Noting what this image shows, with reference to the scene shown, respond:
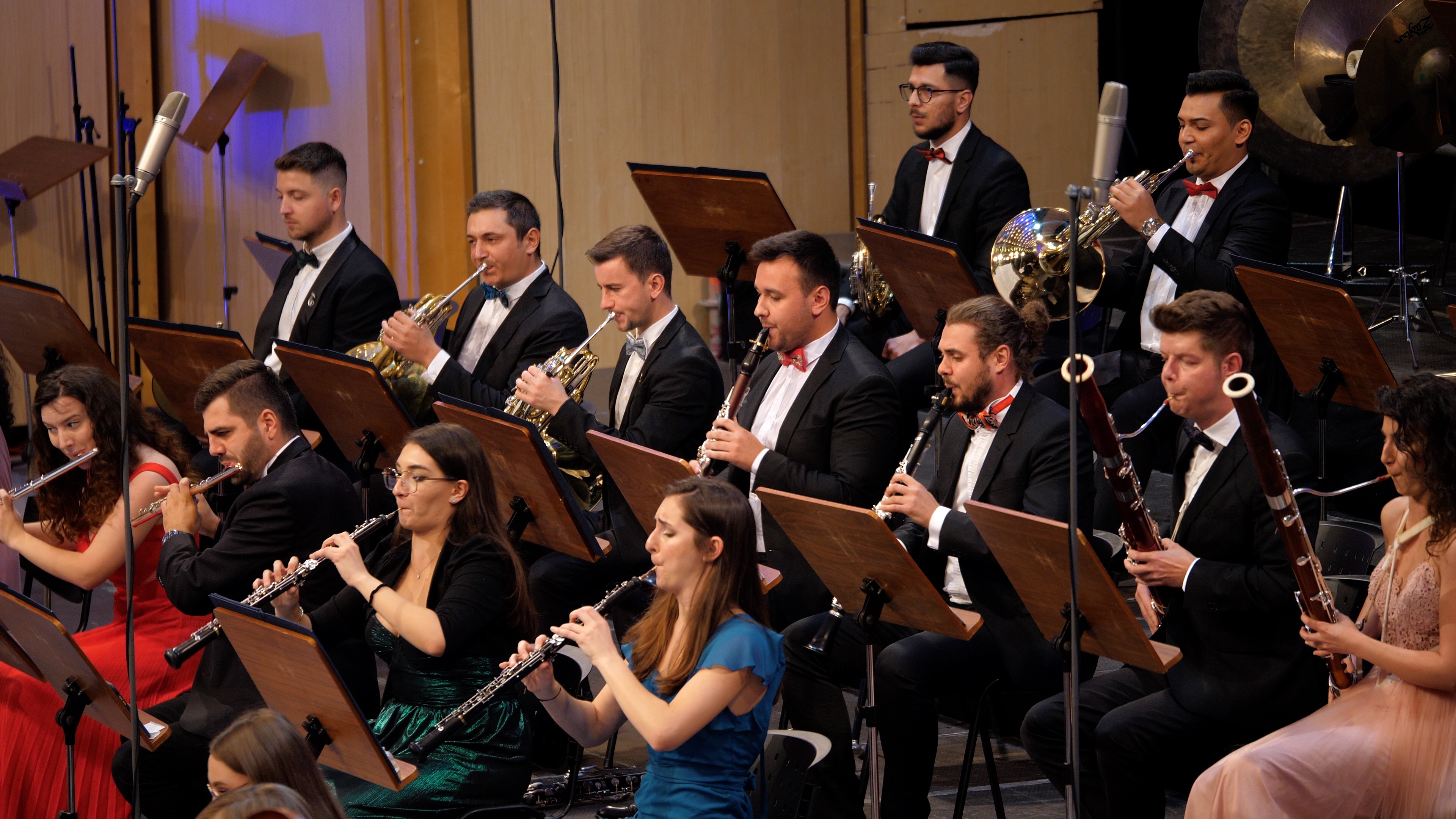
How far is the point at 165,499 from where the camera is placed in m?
4.08

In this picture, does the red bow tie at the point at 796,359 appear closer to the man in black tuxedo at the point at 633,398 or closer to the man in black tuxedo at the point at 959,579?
the man in black tuxedo at the point at 633,398

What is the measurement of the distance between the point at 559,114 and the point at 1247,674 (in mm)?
4783

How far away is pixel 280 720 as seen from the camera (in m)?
2.47

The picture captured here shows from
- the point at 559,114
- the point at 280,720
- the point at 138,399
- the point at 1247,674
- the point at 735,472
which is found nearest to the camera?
the point at 280,720

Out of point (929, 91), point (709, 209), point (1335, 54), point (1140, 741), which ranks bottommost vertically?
point (1140, 741)

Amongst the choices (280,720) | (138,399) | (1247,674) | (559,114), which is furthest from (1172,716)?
(559,114)

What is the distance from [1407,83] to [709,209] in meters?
2.53

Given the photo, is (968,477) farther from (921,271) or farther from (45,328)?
(45,328)

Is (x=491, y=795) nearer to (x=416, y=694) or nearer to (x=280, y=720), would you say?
(x=416, y=694)

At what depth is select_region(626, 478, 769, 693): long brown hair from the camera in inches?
117

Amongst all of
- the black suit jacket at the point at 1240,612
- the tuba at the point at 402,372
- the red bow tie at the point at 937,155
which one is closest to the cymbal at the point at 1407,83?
the red bow tie at the point at 937,155

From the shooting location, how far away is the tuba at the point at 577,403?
4621mm

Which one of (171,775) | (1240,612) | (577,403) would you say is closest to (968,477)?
(1240,612)

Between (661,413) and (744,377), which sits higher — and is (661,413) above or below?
below
